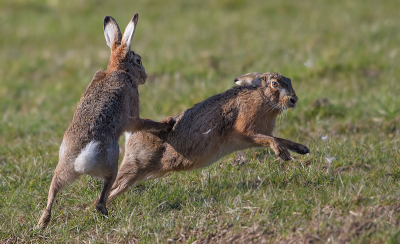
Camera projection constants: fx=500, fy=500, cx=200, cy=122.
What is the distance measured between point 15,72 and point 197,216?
25.3 feet

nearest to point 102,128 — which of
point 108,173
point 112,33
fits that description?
point 108,173

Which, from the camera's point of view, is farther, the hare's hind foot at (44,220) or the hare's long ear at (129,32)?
the hare's long ear at (129,32)

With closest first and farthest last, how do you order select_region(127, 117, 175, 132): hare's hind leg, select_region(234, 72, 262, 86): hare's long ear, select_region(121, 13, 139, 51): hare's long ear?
select_region(127, 117, 175, 132): hare's hind leg < select_region(121, 13, 139, 51): hare's long ear < select_region(234, 72, 262, 86): hare's long ear

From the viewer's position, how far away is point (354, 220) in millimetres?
3824

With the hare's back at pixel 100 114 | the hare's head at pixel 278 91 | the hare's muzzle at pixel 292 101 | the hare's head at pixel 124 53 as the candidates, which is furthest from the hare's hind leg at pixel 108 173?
the hare's muzzle at pixel 292 101

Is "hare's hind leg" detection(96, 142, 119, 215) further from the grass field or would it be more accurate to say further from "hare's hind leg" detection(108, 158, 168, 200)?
"hare's hind leg" detection(108, 158, 168, 200)

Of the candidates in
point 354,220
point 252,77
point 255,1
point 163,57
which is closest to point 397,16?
point 255,1

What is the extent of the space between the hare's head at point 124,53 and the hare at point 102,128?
1 centimetres

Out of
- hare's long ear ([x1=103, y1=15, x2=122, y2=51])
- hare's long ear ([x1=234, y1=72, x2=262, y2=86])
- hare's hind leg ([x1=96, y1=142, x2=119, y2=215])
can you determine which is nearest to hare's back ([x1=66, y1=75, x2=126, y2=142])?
hare's hind leg ([x1=96, y1=142, x2=119, y2=215])

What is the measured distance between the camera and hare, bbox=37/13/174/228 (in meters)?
4.50

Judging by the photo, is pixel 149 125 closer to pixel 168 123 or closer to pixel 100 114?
pixel 168 123

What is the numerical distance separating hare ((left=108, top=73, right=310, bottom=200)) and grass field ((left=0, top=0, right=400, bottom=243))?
0.21 meters

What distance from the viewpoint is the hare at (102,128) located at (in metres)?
4.50

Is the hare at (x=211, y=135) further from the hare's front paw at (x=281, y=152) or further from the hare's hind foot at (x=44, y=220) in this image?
the hare's hind foot at (x=44, y=220)
